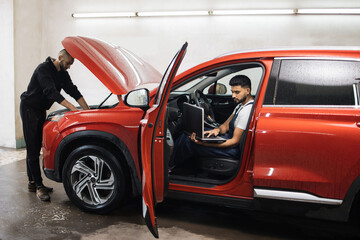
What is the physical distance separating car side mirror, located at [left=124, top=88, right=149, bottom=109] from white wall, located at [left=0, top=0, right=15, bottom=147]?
434 centimetres

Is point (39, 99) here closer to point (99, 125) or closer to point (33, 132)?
point (33, 132)

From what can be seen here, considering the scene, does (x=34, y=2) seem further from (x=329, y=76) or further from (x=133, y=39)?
(x=329, y=76)

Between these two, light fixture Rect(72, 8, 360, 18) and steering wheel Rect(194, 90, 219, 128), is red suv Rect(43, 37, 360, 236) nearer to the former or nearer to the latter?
steering wheel Rect(194, 90, 219, 128)

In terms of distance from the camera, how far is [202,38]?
6.47 meters

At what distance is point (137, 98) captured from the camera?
2822 millimetres

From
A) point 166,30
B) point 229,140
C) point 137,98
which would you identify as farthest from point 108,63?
point 166,30

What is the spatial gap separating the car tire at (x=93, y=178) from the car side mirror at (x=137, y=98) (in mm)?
625

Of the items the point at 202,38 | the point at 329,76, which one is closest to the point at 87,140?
the point at 329,76

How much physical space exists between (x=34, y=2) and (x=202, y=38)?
10.6ft

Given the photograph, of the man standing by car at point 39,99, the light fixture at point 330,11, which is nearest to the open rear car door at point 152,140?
the man standing by car at point 39,99

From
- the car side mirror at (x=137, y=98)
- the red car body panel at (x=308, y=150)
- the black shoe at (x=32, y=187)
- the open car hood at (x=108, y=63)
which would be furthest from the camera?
the black shoe at (x=32, y=187)

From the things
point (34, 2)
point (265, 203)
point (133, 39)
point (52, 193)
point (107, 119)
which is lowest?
point (52, 193)

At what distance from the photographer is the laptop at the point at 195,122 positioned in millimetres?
3018

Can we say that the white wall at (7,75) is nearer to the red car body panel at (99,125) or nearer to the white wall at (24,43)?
the white wall at (24,43)
